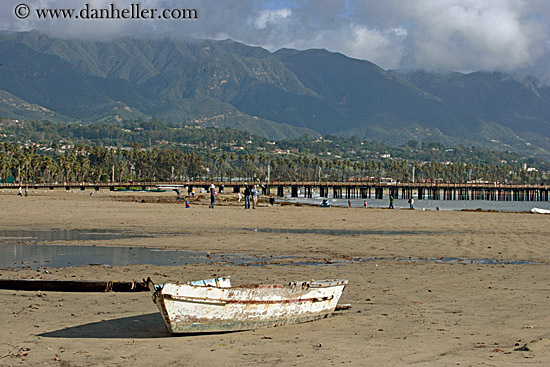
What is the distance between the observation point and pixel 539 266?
2036 centimetres

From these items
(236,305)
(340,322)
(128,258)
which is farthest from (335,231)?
(236,305)

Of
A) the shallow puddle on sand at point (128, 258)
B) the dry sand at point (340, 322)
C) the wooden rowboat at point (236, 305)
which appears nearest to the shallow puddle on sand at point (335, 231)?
the dry sand at point (340, 322)

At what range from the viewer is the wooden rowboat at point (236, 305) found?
34.0 feet

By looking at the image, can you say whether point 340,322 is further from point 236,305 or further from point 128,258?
point 128,258

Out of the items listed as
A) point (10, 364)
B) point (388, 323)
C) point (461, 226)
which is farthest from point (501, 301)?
point (461, 226)

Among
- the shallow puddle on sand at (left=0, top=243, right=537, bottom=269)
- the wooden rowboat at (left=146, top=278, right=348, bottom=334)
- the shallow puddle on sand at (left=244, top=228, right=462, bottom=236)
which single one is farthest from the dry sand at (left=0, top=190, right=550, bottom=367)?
the shallow puddle on sand at (left=244, top=228, right=462, bottom=236)

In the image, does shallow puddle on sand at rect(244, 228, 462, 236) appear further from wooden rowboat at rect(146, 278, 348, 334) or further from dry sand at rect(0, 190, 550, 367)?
wooden rowboat at rect(146, 278, 348, 334)

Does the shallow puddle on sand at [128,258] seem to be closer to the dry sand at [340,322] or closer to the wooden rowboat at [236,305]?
the dry sand at [340,322]

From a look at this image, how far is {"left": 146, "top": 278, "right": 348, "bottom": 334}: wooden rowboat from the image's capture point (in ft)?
34.0

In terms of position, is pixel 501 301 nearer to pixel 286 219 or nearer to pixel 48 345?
pixel 48 345

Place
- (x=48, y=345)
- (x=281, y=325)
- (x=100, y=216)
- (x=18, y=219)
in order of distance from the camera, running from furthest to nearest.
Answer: (x=100, y=216) → (x=18, y=219) → (x=281, y=325) → (x=48, y=345)

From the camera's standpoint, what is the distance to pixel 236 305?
427 inches

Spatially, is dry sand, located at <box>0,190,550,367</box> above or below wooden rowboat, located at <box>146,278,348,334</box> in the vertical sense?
below

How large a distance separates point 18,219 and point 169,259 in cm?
2019
